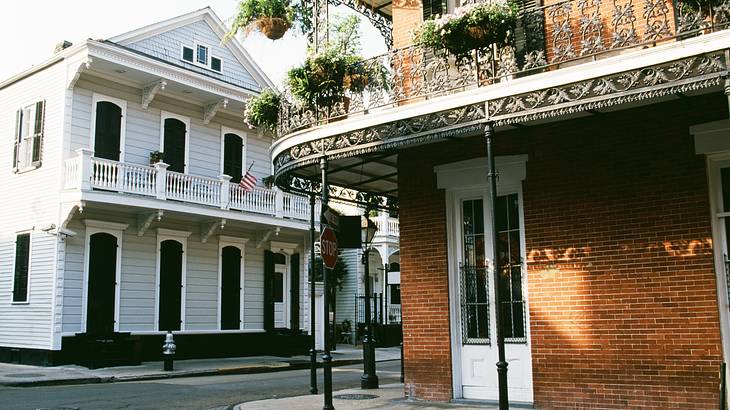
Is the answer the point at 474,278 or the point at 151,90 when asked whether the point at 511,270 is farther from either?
the point at 151,90

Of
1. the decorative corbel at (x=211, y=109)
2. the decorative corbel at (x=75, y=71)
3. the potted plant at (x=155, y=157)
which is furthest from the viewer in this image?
the decorative corbel at (x=211, y=109)

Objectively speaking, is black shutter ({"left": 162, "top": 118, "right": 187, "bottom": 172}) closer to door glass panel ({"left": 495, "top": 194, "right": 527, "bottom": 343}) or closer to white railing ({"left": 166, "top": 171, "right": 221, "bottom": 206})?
white railing ({"left": 166, "top": 171, "right": 221, "bottom": 206})

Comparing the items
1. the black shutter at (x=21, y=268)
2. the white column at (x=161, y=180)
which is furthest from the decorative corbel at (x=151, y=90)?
the black shutter at (x=21, y=268)

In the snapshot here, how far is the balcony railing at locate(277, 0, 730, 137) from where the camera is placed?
705 centimetres

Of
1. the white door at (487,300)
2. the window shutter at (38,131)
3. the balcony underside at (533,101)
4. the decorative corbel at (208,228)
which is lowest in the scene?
the white door at (487,300)

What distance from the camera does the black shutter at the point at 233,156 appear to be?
2230cm

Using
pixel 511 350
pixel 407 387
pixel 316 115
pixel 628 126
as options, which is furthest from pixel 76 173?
Answer: pixel 628 126

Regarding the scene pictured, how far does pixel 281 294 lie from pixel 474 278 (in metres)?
15.0

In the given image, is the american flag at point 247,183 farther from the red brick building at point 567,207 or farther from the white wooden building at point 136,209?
the red brick building at point 567,207

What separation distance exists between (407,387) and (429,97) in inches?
164

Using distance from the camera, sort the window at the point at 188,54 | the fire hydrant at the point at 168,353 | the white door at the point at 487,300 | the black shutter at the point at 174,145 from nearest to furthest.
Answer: the white door at the point at 487,300 → the fire hydrant at the point at 168,353 → the black shutter at the point at 174,145 → the window at the point at 188,54

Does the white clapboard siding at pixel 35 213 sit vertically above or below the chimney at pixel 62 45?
below

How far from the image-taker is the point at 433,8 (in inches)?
406

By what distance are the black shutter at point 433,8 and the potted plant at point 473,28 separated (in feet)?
7.56
